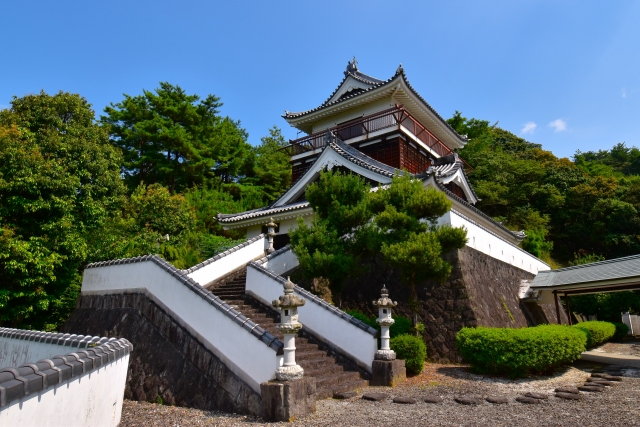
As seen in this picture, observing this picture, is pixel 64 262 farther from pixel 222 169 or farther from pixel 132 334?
pixel 222 169

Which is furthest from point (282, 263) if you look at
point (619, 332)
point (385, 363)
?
point (619, 332)

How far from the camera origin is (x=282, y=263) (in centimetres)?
1435

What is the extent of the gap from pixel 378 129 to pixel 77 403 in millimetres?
19197

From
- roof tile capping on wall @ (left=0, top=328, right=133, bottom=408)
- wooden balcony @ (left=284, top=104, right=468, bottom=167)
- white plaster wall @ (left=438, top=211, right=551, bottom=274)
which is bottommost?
roof tile capping on wall @ (left=0, top=328, right=133, bottom=408)

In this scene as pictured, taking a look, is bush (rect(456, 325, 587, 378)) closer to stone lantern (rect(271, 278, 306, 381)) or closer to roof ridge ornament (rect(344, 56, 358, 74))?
stone lantern (rect(271, 278, 306, 381))

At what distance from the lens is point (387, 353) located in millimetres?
8672

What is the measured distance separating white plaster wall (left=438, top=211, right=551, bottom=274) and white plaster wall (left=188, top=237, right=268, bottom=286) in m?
6.85

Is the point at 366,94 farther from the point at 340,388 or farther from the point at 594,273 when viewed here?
the point at 340,388

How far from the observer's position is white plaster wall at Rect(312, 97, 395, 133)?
74.3 ft

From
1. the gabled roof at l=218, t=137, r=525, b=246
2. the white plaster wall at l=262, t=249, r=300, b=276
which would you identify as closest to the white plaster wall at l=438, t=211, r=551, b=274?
the gabled roof at l=218, t=137, r=525, b=246

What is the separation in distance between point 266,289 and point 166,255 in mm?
7327

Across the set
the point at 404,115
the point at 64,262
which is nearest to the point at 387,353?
the point at 64,262

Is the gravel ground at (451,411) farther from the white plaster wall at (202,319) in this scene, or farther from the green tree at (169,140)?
the green tree at (169,140)

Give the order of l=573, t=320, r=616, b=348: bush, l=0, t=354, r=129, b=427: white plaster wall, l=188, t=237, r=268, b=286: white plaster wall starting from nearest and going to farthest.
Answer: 1. l=0, t=354, r=129, b=427: white plaster wall
2. l=188, t=237, r=268, b=286: white plaster wall
3. l=573, t=320, r=616, b=348: bush
